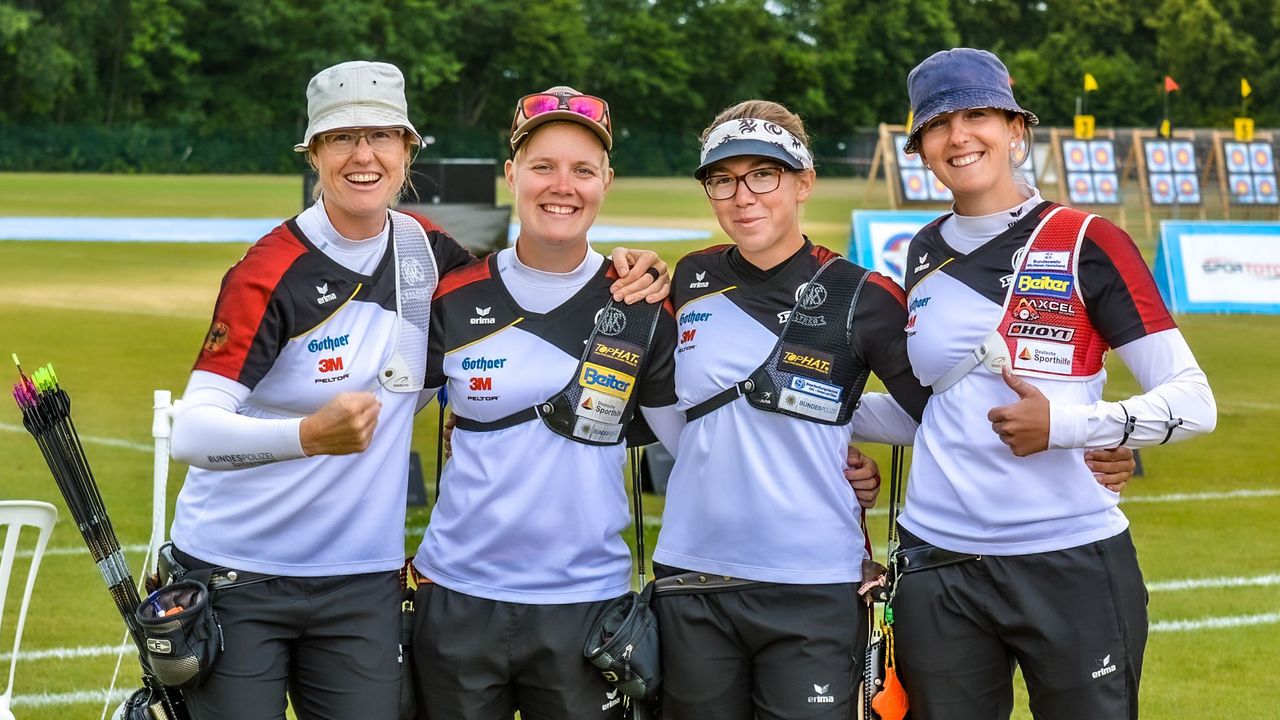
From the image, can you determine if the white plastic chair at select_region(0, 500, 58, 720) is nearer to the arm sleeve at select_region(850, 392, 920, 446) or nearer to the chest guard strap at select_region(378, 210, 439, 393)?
the chest guard strap at select_region(378, 210, 439, 393)

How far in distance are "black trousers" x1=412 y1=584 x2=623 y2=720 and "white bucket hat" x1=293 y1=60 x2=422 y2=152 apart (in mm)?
1118

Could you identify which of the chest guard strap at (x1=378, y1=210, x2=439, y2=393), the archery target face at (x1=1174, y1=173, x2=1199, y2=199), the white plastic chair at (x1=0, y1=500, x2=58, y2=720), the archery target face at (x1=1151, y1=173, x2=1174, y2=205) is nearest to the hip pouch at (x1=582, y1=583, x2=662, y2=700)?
the chest guard strap at (x1=378, y1=210, x2=439, y2=393)

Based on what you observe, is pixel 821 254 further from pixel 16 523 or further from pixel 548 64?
pixel 548 64

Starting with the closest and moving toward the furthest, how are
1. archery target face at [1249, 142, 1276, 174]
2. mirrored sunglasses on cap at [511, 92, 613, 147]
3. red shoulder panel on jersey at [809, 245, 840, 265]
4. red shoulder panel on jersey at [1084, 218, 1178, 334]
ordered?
red shoulder panel on jersey at [1084, 218, 1178, 334] < mirrored sunglasses on cap at [511, 92, 613, 147] < red shoulder panel on jersey at [809, 245, 840, 265] < archery target face at [1249, 142, 1276, 174]

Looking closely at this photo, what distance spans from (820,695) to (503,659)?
73cm

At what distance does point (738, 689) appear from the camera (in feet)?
11.9

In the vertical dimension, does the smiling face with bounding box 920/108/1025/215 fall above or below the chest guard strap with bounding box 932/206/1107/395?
above

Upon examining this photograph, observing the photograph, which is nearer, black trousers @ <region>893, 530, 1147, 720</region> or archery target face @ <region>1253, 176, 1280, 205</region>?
black trousers @ <region>893, 530, 1147, 720</region>

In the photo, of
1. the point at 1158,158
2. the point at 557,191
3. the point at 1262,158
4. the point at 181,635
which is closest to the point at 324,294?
the point at 557,191

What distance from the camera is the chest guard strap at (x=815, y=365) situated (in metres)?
3.61

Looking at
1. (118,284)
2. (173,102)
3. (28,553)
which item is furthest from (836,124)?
(28,553)

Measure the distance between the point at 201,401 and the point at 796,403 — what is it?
1.34 metres

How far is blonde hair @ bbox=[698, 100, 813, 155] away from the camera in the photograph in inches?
150

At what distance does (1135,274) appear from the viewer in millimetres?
3467
